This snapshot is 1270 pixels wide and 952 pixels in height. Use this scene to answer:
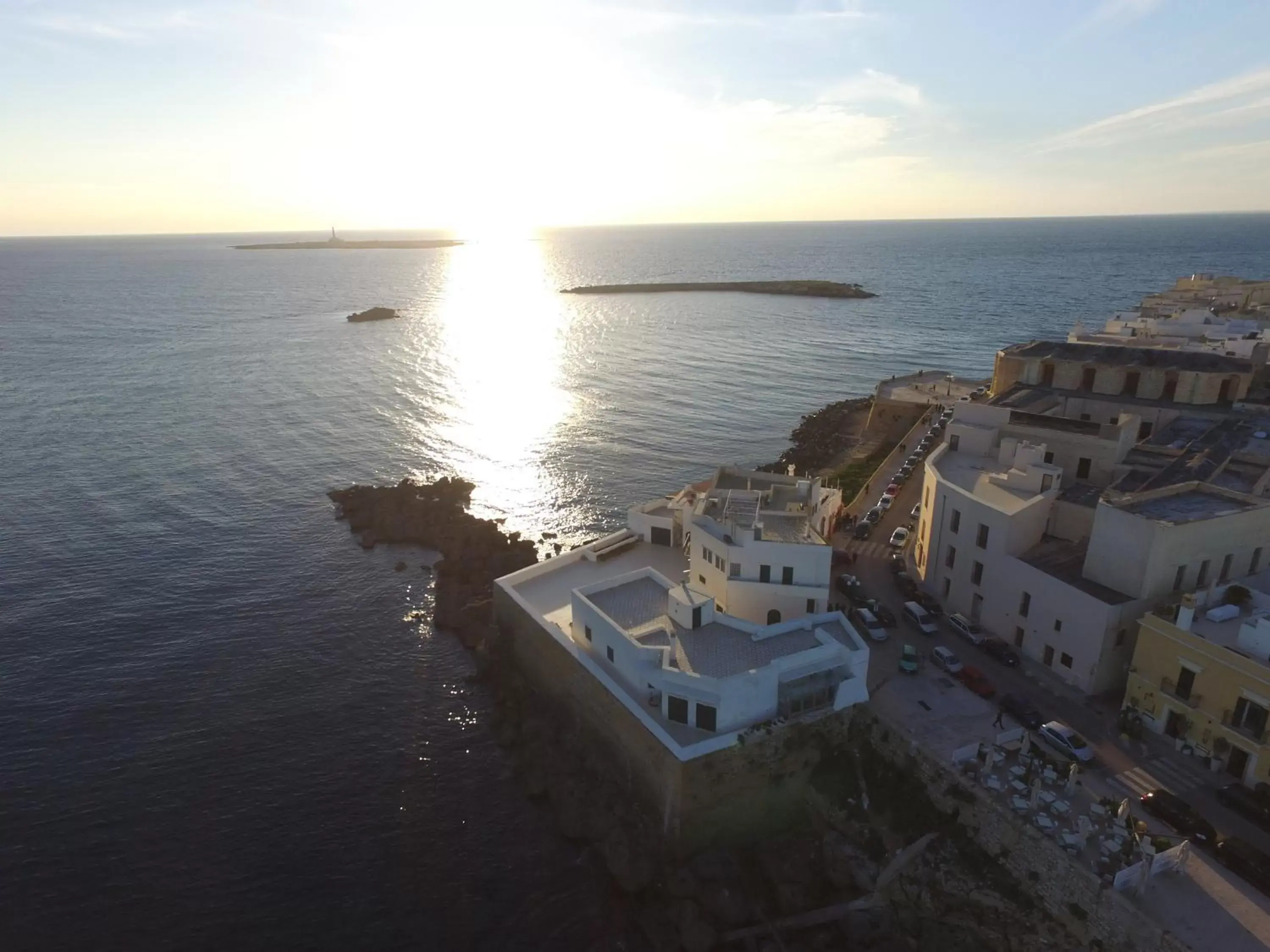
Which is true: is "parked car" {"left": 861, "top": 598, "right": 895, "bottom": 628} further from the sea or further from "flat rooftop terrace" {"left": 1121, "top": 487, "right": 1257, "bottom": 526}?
the sea

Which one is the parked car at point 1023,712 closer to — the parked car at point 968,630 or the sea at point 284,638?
the parked car at point 968,630

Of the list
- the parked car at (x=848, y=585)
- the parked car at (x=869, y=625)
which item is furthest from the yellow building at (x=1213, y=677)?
the parked car at (x=848, y=585)

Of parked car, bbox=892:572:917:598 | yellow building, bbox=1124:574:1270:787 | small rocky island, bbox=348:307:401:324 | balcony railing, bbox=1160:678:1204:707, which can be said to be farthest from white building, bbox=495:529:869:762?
small rocky island, bbox=348:307:401:324

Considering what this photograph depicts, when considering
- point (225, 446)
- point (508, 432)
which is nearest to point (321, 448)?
point (225, 446)

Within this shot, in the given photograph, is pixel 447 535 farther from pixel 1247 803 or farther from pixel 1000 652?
pixel 1247 803

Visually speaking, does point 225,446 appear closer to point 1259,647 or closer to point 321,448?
point 321,448

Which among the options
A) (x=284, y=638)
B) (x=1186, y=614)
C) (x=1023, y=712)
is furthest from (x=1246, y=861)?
(x=284, y=638)

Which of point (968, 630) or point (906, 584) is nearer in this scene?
point (968, 630)
